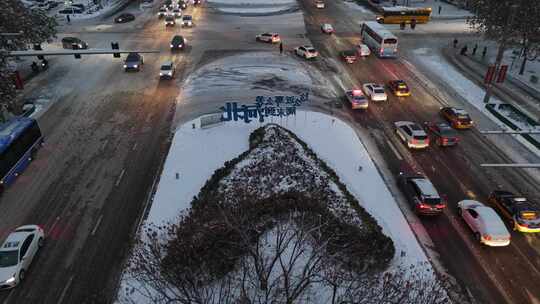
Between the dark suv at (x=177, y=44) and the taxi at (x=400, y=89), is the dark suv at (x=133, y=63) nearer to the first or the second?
the dark suv at (x=177, y=44)

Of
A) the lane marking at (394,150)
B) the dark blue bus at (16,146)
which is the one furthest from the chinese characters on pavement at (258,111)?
the dark blue bus at (16,146)

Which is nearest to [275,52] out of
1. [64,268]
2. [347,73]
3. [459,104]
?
[347,73]

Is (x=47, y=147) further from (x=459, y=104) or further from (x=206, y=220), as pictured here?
(x=459, y=104)

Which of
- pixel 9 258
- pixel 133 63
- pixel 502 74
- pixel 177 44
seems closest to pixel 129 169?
pixel 9 258

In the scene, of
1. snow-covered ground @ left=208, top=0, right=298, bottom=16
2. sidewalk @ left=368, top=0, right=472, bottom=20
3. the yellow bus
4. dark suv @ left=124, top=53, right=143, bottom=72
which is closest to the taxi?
dark suv @ left=124, top=53, right=143, bottom=72

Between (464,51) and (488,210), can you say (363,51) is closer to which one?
(464,51)
